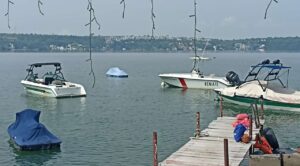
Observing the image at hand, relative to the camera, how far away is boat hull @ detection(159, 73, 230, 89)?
55.8 metres

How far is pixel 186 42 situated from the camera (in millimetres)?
6445

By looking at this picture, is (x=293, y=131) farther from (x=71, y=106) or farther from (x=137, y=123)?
(x=71, y=106)

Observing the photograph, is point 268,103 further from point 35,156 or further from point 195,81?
point 35,156

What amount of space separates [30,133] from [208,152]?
10890mm

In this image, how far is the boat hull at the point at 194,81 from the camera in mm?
55766

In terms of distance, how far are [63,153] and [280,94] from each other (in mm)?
19757

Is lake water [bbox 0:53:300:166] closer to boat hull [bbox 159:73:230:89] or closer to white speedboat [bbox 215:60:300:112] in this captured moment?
white speedboat [bbox 215:60:300:112]

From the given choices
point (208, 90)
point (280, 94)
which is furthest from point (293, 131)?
point (208, 90)

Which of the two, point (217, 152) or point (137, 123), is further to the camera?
point (137, 123)

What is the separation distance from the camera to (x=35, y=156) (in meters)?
24.1

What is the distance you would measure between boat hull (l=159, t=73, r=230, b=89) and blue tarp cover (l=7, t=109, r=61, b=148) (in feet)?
99.3

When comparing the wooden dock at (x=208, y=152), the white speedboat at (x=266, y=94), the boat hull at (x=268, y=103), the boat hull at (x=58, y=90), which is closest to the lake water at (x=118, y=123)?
the boat hull at (x=268, y=103)

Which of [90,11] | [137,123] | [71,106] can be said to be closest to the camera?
[90,11]

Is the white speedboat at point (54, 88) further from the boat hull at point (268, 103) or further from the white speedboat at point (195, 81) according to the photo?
the boat hull at point (268, 103)
